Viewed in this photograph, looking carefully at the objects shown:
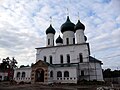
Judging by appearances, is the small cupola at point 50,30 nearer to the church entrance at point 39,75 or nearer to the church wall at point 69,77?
the church wall at point 69,77

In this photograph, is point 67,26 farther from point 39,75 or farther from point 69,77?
point 39,75

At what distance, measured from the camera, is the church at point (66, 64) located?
26.2 m

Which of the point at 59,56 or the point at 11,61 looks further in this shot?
the point at 11,61

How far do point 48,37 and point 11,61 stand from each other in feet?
103

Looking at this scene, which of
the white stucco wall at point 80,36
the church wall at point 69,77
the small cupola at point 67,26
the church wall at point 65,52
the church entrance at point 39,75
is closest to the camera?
the church wall at point 69,77

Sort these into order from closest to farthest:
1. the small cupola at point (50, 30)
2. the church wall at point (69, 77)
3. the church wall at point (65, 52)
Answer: the church wall at point (69, 77) → the church wall at point (65, 52) → the small cupola at point (50, 30)

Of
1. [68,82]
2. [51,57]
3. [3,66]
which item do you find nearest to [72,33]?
[51,57]

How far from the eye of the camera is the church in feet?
86.0

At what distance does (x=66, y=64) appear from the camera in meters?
29.1

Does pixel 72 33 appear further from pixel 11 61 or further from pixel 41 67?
pixel 11 61

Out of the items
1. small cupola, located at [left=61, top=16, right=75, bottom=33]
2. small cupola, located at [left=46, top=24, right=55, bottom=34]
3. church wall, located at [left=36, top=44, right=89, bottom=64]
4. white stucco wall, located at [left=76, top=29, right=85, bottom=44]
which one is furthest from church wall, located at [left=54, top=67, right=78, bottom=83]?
small cupola, located at [left=46, top=24, right=55, bottom=34]

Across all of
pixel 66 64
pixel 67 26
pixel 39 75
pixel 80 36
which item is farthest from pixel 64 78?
pixel 67 26

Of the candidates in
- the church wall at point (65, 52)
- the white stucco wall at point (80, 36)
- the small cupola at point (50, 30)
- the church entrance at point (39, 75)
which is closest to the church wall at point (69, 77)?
the church entrance at point (39, 75)

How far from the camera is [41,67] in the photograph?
2616 centimetres
